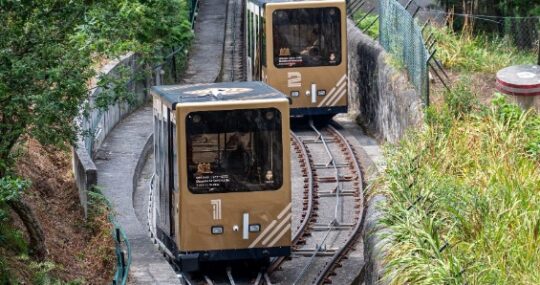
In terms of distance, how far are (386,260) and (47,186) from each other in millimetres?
8800

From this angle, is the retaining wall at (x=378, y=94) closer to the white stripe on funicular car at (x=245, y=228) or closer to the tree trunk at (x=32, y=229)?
the white stripe on funicular car at (x=245, y=228)

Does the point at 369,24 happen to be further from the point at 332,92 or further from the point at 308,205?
the point at 308,205

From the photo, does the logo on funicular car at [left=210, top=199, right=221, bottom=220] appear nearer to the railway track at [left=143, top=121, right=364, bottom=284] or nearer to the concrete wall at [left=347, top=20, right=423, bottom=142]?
the railway track at [left=143, top=121, right=364, bottom=284]

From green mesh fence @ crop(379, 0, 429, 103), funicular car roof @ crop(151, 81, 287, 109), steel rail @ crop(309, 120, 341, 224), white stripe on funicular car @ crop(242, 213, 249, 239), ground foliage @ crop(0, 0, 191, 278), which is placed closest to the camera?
ground foliage @ crop(0, 0, 191, 278)

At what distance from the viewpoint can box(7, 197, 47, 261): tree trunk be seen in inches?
663

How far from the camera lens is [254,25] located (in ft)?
97.8

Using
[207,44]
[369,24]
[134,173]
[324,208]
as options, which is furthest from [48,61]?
[207,44]

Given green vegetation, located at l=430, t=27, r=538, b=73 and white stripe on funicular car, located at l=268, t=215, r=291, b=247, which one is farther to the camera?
green vegetation, located at l=430, t=27, r=538, b=73

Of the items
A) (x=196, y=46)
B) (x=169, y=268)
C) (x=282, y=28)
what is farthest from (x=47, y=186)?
(x=196, y=46)

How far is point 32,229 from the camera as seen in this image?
17.2m

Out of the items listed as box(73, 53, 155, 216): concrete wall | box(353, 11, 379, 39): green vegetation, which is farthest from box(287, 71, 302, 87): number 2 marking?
box(353, 11, 379, 39): green vegetation

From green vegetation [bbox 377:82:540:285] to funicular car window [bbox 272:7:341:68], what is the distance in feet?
27.3

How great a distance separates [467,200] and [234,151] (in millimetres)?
4042

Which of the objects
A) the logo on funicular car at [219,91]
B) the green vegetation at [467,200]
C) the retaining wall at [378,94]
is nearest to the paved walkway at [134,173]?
the logo on funicular car at [219,91]
